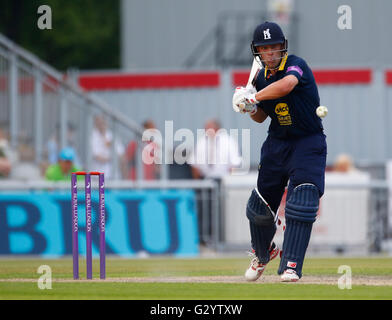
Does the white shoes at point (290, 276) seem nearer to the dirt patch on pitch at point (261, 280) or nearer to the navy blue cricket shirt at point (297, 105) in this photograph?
the dirt patch on pitch at point (261, 280)

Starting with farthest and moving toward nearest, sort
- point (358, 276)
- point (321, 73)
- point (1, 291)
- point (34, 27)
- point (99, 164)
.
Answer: point (34, 27)
point (321, 73)
point (99, 164)
point (358, 276)
point (1, 291)

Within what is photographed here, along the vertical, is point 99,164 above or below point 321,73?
below

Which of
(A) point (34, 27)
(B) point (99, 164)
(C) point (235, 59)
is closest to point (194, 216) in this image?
(B) point (99, 164)

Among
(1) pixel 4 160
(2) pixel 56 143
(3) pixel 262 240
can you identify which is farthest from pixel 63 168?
(3) pixel 262 240

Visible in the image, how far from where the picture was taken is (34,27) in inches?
1331

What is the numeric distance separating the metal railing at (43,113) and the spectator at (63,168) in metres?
1.32

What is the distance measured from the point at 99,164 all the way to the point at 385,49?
34.0 ft

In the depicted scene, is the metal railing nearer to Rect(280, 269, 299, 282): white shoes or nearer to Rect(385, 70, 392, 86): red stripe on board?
Rect(385, 70, 392, 86): red stripe on board

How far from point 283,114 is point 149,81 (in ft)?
39.9

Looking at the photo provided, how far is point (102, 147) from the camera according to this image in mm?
17500

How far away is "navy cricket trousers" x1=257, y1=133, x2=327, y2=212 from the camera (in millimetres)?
8367

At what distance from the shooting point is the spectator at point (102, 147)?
1745 cm
